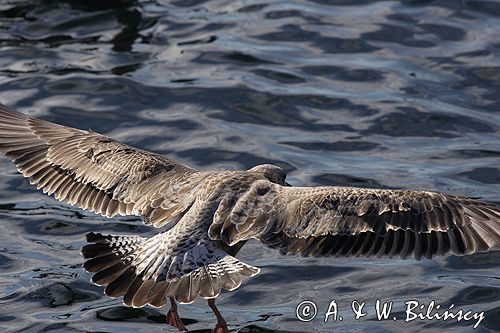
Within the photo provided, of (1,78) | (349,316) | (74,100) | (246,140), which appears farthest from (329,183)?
(1,78)

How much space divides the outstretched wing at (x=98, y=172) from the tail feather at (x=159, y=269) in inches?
16.6

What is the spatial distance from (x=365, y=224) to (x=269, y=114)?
4697 millimetres

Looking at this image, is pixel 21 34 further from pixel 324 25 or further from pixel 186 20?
pixel 324 25

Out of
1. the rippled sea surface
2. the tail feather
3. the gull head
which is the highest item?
the gull head

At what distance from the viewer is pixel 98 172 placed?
805cm

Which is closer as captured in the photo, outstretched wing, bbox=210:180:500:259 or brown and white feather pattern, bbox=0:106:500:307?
brown and white feather pattern, bbox=0:106:500:307

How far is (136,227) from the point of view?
938 centimetres

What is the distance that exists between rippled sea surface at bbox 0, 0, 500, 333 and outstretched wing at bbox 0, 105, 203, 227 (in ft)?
2.65

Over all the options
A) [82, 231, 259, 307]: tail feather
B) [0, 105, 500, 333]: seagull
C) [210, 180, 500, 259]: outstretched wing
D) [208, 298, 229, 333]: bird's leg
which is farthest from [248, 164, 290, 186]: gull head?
[208, 298, 229, 333]: bird's leg

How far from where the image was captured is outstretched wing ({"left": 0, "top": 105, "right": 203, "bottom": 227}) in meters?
7.66

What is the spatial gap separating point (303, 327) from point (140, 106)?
4541 mm

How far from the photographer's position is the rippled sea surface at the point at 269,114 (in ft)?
26.9

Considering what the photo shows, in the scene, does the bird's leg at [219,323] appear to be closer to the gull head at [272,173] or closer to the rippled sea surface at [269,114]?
the rippled sea surface at [269,114]

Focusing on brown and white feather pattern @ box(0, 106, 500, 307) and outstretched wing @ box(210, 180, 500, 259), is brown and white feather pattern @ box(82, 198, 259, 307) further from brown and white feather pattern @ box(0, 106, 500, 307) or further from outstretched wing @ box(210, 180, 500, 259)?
outstretched wing @ box(210, 180, 500, 259)
